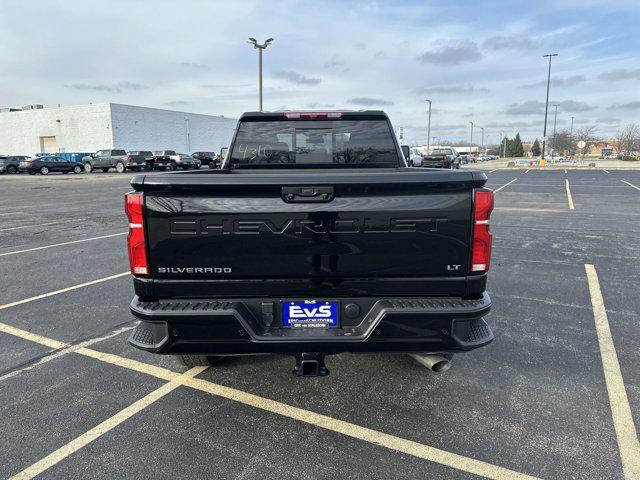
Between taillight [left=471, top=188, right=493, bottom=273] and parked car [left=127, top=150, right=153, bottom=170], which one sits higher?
parked car [left=127, top=150, right=153, bottom=170]

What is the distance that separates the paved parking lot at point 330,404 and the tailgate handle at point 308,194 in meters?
1.49

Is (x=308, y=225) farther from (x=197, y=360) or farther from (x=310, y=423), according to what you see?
(x=197, y=360)

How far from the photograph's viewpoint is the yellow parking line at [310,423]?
2541 mm

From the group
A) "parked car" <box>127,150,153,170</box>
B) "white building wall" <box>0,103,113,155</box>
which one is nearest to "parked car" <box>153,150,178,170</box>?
"parked car" <box>127,150,153,170</box>

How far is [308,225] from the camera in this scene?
8.63 feet

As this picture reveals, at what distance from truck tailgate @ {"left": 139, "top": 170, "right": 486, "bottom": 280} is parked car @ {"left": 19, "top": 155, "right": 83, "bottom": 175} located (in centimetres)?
4410

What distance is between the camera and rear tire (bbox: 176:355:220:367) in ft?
11.6

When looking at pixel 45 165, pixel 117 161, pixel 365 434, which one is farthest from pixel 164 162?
pixel 365 434

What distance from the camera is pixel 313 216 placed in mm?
2617

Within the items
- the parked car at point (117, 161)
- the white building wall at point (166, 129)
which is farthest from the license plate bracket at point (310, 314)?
the white building wall at point (166, 129)

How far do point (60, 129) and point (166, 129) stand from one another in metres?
11.8

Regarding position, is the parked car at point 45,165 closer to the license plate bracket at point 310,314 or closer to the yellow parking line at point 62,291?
the yellow parking line at point 62,291

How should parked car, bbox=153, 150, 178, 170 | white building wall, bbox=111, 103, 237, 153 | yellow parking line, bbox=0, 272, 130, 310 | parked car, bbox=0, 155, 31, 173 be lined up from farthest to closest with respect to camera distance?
white building wall, bbox=111, 103, 237, 153 < parked car, bbox=0, 155, 31, 173 < parked car, bbox=153, 150, 178, 170 < yellow parking line, bbox=0, 272, 130, 310

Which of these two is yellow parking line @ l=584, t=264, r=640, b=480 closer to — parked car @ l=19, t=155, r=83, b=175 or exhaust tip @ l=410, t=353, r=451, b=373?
exhaust tip @ l=410, t=353, r=451, b=373
